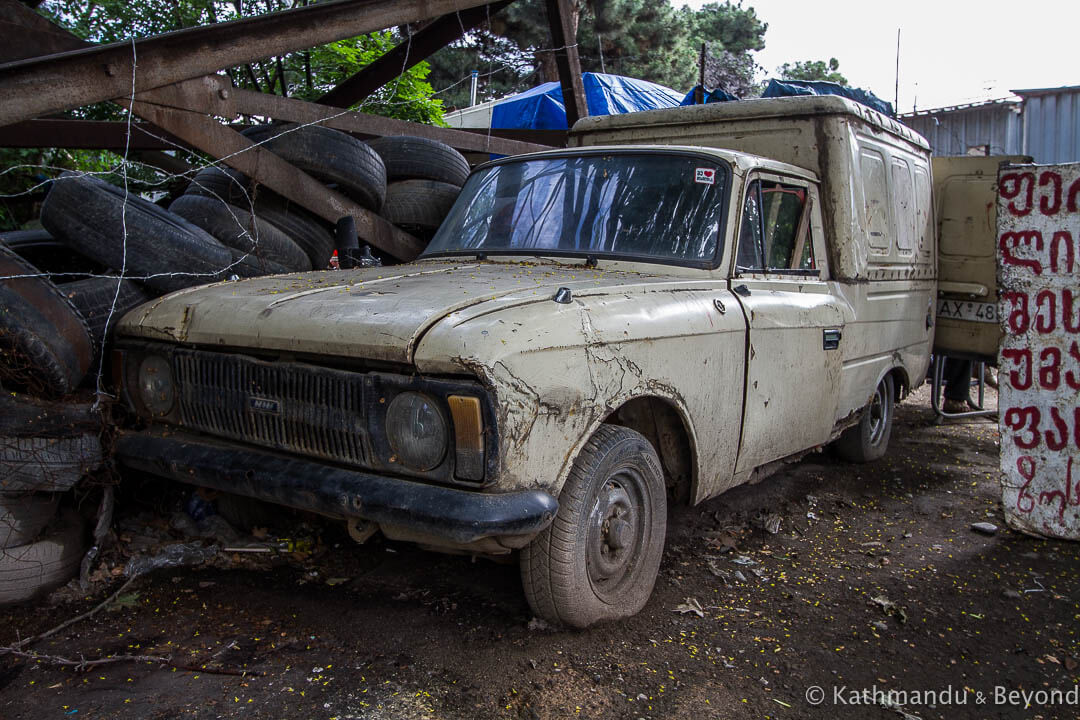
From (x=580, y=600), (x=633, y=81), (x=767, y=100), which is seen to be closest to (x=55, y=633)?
(x=580, y=600)

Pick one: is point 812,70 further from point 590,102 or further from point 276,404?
point 276,404

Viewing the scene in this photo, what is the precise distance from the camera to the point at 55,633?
2.91 meters

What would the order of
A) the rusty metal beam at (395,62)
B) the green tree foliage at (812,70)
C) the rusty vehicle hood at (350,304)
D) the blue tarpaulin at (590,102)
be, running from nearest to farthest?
the rusty vehicle hood at (350,304) < the rusty metal beam at (395,62) < the blue tarpaulin at (590,102) < the green tree foliage at (812,70)

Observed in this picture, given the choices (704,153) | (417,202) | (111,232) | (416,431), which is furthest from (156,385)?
(417,202)

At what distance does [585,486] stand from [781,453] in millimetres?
1640

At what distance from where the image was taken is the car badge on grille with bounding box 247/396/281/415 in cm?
286

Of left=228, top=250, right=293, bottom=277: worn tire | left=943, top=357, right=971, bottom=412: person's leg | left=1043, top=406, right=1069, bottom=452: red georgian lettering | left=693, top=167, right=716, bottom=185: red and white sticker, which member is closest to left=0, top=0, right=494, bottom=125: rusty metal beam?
left=228, top=250, right=293, bottom=277: worn tire

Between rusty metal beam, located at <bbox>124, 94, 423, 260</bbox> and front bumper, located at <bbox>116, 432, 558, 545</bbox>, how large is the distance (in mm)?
2071

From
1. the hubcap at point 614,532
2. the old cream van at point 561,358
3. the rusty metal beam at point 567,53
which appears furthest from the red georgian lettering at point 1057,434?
the rusty metal beam at point 567,53

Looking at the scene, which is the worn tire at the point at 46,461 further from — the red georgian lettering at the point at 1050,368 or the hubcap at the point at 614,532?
the red georgian lettering at the point at 1050,368

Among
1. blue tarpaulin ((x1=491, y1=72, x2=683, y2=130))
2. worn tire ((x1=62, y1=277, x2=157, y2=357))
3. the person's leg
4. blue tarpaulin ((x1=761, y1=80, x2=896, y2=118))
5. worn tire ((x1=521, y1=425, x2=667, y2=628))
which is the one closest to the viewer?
worn tire ((x1=521, y1=425, x2=667, y2=628))

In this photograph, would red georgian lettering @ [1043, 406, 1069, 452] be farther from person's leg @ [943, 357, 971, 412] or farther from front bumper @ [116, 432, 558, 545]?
person's leg @ [943, 357, 971, 412]

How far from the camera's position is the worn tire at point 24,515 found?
10.2ft

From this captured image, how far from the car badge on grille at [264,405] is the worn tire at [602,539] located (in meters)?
1.02
